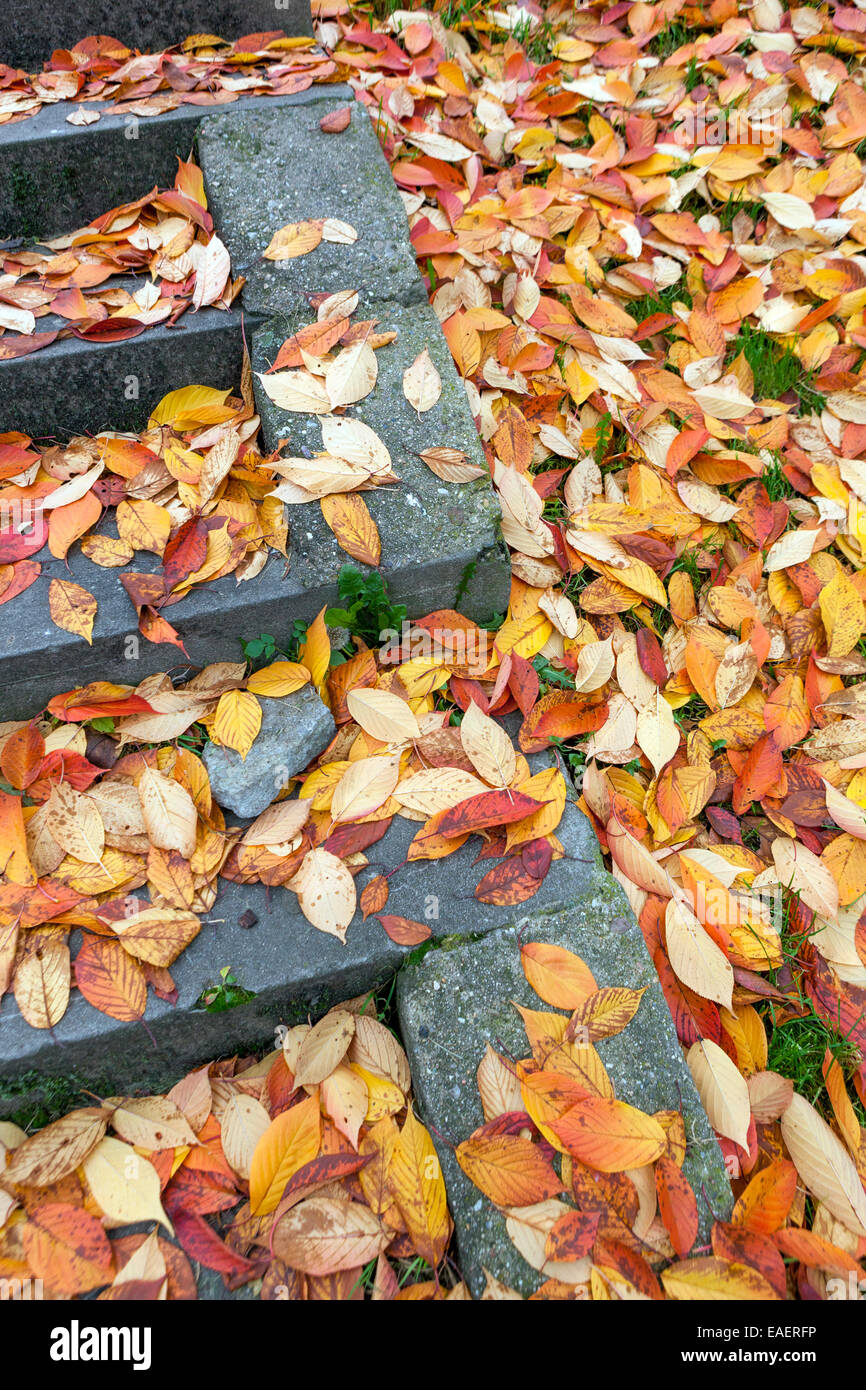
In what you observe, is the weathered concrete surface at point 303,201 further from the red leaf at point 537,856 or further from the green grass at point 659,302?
the red leaf at point 537,856

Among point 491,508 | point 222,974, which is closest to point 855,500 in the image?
point 491,508

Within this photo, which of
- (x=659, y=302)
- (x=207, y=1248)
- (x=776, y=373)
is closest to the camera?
(x=207, y=1248)

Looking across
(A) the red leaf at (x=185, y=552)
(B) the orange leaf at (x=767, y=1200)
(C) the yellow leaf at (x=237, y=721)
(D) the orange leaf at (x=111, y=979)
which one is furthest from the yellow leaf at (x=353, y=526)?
(B) the orange leaf at (x=767, y=1200)

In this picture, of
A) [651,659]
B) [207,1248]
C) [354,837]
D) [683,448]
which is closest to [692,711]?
[651,659]

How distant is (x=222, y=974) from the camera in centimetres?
139

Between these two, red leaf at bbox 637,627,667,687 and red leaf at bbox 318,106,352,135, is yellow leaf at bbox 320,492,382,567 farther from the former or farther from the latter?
red leaf at bbox 318,106,352,135

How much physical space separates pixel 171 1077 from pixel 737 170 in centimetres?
292

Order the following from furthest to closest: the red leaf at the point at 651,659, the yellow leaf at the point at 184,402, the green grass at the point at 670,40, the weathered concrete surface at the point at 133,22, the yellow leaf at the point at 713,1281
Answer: the green grass at the point at 670,40 < the weathered concrete surface at the point at 133,22 < the yellow leaf at the point at 184,402 < the red leaf at the point at 651,659 < the yellow leaf at the point at 713,1281

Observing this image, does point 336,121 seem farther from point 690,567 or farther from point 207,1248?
point 207,1248

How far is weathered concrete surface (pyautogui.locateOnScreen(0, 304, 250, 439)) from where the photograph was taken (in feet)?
5.91

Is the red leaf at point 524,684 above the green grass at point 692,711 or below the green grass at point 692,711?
above

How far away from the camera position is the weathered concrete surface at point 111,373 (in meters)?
1.80

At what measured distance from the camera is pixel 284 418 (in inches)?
68.8

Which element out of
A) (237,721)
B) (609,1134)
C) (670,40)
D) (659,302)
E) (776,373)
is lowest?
(609,1134)
